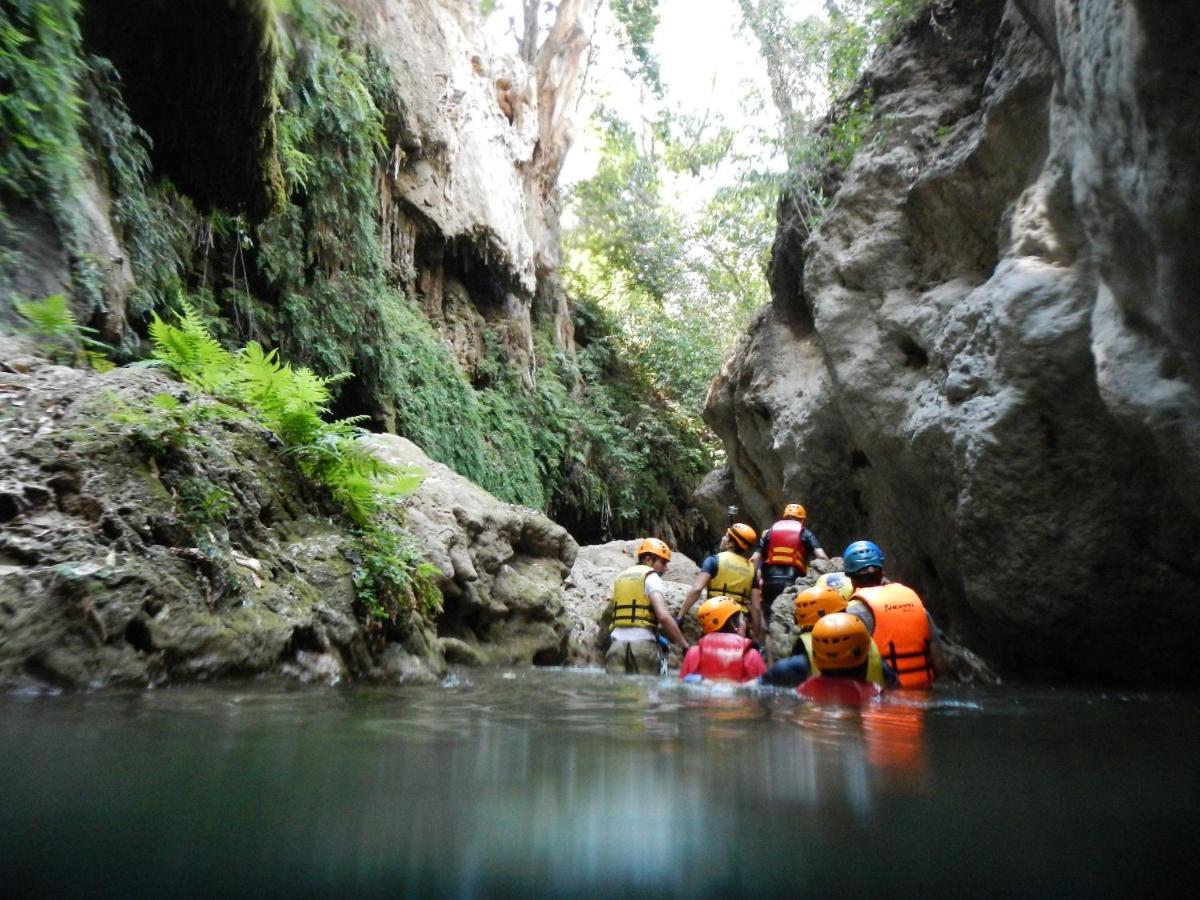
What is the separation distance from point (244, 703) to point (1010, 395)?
Result: 611 cm

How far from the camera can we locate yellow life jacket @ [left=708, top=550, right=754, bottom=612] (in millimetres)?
8859

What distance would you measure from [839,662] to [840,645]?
0.10 metres

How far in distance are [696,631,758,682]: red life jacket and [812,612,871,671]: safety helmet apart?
121cm

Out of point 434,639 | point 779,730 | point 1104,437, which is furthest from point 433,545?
point 1104,437

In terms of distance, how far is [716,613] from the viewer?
6.93 metres

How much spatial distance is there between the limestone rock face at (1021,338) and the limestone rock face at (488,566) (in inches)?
153

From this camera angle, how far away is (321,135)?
12.1 metres

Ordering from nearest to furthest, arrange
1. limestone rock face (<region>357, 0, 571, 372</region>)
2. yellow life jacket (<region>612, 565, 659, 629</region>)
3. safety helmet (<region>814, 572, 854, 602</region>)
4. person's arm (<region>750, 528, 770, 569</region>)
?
1. safety helmet (<region>814, 572, 854, 602</region>)
2. yellow life jacket (<region>612, 565, 659, 629</region>)
3. person's arm (<region>750, 528, 770, 569</region>)
4. limestone rock face (<region>357, 0, 571, 372</region>)

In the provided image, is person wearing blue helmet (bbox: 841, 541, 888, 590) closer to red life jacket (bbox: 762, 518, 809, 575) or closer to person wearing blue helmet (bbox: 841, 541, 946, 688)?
person wearing blue helmet (bbox: 841, 541, 946, 688)

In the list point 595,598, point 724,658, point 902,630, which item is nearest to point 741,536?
point 595,598

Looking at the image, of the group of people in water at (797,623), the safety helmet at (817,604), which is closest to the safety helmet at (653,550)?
the group of people in water at (797,623)

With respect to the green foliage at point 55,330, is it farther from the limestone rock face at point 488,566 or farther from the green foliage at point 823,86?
the green foliage at point 823,86

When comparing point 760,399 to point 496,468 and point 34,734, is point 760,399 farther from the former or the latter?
point 34,734

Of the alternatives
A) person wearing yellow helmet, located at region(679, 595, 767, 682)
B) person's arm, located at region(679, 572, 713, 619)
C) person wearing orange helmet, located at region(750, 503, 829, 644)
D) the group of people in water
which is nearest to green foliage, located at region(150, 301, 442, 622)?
person wearing yellow helmet, located at region(679, 595, 767, 682)
